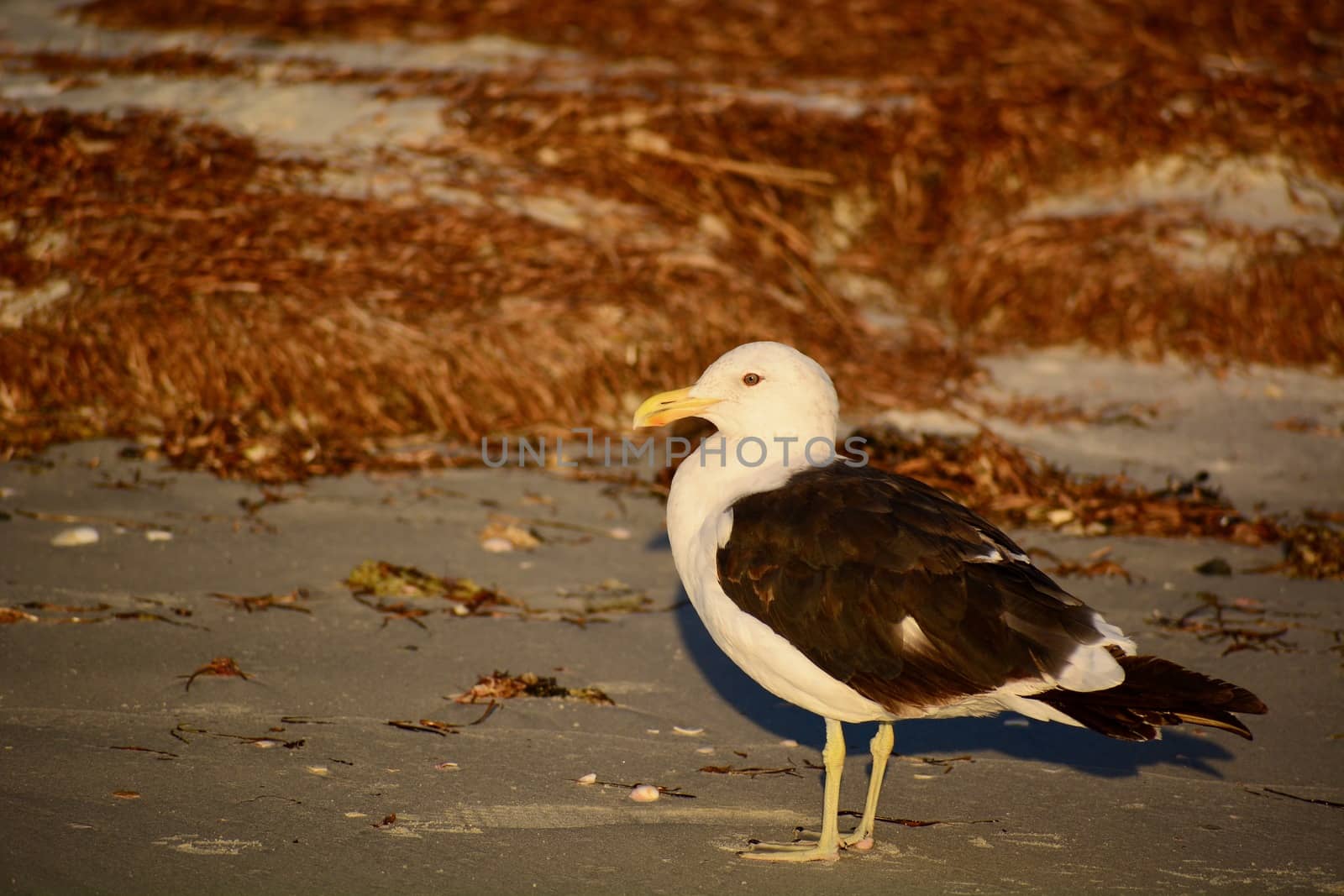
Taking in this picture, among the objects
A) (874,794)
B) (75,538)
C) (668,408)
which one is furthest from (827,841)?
(75,538)

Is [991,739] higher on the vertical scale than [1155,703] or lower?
lower

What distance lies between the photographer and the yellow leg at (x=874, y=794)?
375 cm

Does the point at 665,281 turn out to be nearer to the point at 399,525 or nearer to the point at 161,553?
the point at 399,525

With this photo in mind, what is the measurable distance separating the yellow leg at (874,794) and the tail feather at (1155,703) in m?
0.60

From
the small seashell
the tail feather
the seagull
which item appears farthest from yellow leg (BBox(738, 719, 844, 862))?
the tail feather

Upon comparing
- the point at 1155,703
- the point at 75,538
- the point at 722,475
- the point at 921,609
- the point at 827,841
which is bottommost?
the point at 827,841

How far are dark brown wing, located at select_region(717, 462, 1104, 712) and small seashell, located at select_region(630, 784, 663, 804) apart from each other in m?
0.57

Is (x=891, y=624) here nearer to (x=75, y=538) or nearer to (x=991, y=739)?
(x=991, y=739)

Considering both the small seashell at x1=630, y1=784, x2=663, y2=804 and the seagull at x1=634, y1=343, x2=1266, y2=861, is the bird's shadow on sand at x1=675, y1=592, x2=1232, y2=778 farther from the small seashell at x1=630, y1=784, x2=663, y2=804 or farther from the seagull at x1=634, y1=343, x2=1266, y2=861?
the small seashell at x1=630, y1=784, x2=663, y2=804

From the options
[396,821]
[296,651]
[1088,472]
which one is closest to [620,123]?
[1088,472]

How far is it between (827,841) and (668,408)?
1.62 metres

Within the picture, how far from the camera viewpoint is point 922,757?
4430mm

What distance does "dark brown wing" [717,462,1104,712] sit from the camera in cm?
361

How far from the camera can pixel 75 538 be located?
220 inches
